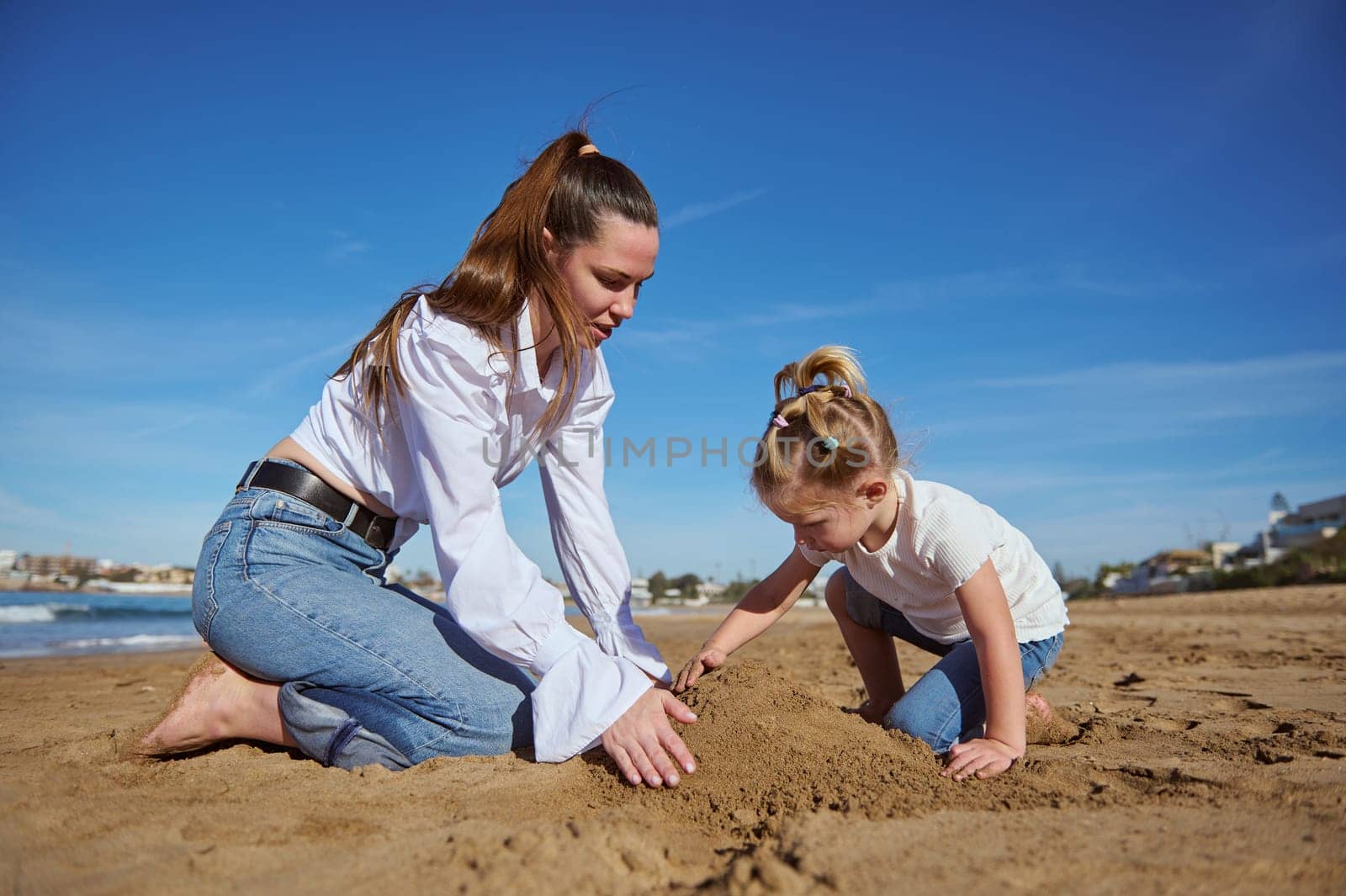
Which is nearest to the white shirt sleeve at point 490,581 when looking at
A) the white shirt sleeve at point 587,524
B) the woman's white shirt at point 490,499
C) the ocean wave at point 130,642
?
the woman's white shirt at point 490,499

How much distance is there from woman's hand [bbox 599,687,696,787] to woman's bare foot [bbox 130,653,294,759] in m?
1.13

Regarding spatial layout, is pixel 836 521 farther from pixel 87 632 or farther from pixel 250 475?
pixel 87 632

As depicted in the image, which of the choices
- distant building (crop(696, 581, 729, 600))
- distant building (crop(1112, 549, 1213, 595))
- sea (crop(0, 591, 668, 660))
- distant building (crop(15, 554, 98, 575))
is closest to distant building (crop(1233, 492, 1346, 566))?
distant building (crop(1112, 549, 1213, 595))

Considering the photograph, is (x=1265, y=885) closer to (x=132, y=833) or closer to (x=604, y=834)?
(x=604, y=834)

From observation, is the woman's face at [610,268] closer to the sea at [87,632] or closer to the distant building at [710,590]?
the sea at [87,632]

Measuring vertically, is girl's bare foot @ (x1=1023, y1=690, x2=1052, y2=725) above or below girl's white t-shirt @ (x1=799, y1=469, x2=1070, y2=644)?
below

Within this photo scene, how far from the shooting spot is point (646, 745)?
205 centimetres

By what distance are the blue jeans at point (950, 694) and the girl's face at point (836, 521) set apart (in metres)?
0.51

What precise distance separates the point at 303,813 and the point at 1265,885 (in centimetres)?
180

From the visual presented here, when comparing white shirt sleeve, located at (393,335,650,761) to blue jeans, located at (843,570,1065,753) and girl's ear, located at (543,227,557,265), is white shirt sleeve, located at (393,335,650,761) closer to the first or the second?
girl's ear, located at (543,227,557,265)

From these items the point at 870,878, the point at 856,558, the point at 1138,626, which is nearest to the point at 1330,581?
the point at 1138,626

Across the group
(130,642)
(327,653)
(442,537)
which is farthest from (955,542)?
(130,642)

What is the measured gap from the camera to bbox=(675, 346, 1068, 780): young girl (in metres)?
2.37

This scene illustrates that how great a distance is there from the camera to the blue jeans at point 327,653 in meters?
2.34
